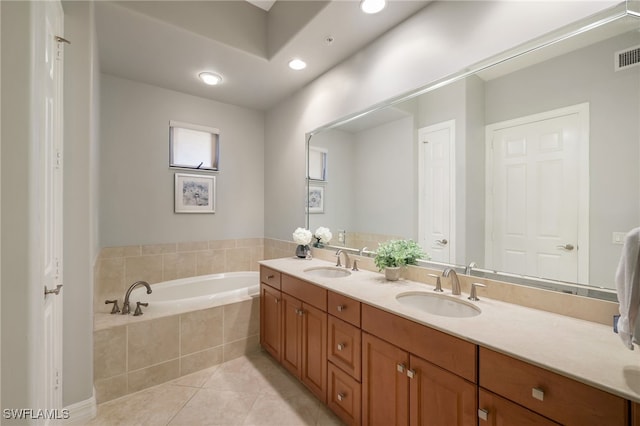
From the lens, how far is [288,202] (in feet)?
10.3

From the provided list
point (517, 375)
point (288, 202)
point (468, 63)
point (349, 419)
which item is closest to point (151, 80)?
point (288, 202)

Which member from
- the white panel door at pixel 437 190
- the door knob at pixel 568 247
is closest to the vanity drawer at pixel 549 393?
the door knob at pixel 568 247

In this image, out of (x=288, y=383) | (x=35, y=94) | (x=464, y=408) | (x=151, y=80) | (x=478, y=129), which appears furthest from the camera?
(x=151, y=80)

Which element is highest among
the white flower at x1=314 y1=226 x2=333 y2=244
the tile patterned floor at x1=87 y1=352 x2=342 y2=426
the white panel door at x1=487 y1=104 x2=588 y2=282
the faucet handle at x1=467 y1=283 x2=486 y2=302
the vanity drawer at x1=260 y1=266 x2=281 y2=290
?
the white panel door at x1=487 y1=104 x2=588 y2=282

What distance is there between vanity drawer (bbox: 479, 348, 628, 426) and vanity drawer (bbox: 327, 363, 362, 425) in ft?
2.46

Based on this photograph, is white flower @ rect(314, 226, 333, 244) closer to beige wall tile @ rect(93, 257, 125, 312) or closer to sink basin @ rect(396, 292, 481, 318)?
sink basin @ rect(396, 292, 481, 318)

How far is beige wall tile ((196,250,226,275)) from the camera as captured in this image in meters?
3.13

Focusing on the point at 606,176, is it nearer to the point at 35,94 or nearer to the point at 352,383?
the point at 352,383

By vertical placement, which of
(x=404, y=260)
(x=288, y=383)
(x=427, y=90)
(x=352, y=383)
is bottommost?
(x=288, y=383)

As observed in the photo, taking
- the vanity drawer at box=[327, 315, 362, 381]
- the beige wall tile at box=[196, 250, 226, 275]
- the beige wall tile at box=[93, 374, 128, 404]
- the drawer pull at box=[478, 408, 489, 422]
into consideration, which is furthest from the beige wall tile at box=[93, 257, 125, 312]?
the drawer pull at box=[478, 408, 489, 422]

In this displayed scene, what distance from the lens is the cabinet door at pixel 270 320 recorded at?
2215mm

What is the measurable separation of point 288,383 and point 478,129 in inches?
87.3

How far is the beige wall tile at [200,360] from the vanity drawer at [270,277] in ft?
2.27

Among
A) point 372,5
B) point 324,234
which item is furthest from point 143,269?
point 372,5
